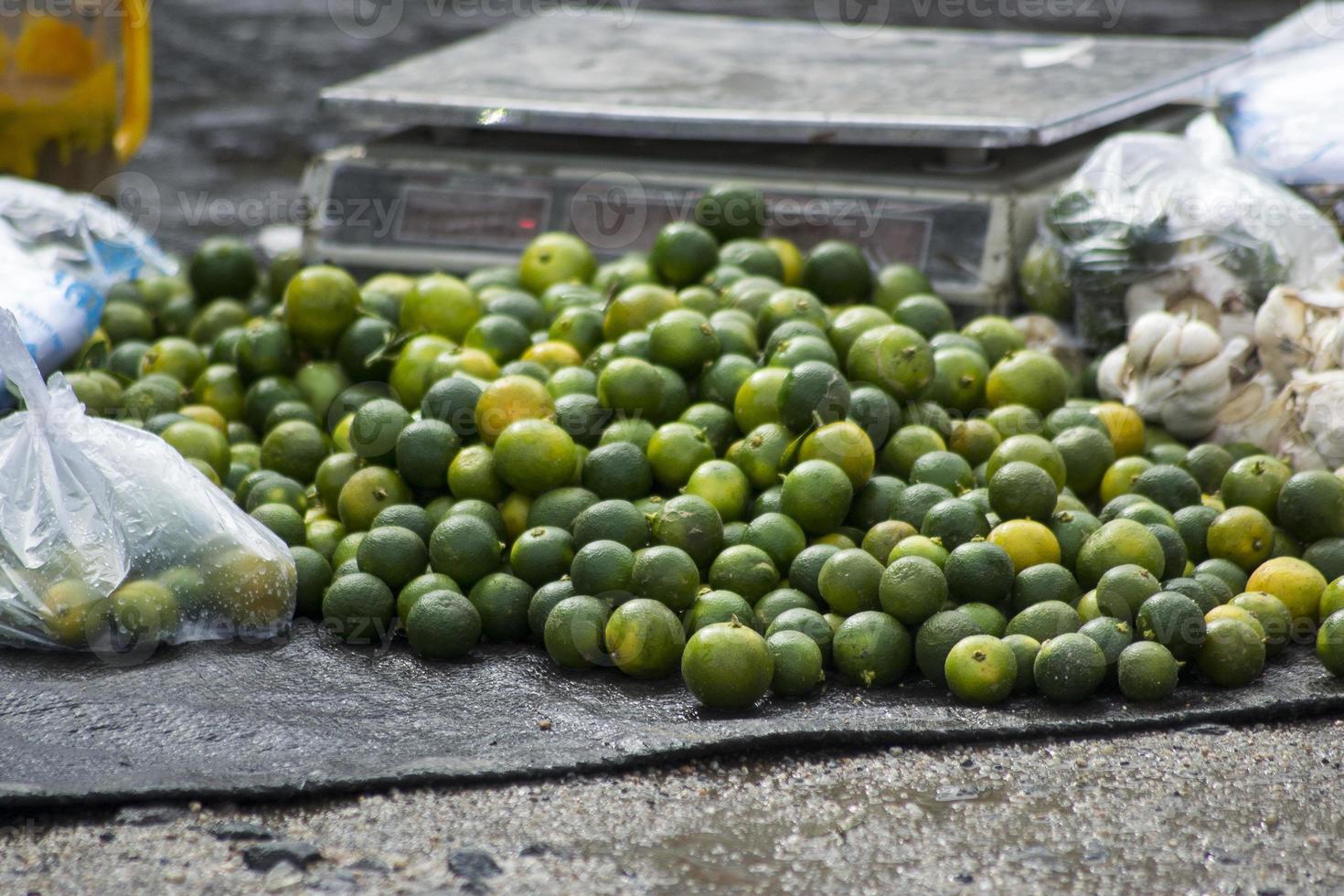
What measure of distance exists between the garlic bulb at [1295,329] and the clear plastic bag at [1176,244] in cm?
13

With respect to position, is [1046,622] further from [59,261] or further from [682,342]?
[59,261]

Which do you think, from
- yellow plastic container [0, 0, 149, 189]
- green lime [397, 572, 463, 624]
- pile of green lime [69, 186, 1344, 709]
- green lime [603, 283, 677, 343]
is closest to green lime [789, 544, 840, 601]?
pile of green lime [69, 186, 1344, 709]

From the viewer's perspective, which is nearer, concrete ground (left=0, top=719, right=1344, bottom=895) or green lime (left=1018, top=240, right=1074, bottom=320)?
concrete ground (left=0, top=719, right=1344, bottom=895)

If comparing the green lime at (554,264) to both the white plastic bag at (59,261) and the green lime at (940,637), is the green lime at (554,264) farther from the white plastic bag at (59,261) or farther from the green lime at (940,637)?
the green lime at (940,637)

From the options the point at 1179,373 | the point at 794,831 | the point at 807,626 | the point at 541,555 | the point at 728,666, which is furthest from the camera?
the point at 1179,373

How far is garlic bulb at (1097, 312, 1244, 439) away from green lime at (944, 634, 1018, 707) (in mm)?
1157

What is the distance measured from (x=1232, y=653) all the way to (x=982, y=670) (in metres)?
0.48

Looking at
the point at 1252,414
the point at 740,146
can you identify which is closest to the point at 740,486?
the point at 1252,414

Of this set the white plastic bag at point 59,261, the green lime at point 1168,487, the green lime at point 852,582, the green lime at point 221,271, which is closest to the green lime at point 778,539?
the green lime at point 852,582

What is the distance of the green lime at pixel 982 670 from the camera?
8.96 ft

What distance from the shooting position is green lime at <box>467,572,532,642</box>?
305cm

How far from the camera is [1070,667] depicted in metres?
2.71

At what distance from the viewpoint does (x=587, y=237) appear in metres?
4.56

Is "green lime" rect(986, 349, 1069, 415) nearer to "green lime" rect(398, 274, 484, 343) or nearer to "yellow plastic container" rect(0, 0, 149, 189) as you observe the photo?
"green lime" rect(398, 274, 484, 343)
